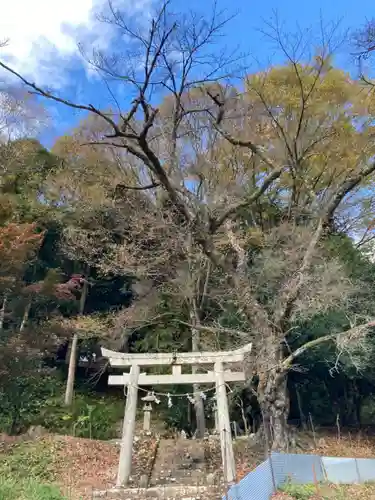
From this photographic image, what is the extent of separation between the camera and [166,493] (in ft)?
23.8

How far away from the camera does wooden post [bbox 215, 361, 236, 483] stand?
7637 millimetres

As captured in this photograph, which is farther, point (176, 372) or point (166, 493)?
point (176, 372)

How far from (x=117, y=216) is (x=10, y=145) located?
3.94 meters

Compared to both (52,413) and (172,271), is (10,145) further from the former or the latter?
(52,413)

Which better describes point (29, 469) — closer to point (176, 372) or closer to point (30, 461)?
point (30, 461)

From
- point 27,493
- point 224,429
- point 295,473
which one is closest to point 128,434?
point 224,429

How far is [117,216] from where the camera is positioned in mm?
14250

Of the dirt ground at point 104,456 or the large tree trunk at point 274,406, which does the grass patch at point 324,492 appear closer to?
the dirt ground at point 104,456

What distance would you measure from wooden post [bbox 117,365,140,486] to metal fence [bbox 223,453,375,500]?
3124mm

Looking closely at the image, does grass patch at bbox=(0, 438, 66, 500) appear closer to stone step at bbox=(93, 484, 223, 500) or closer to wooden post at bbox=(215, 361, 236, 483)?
stone step at bbox=(93, 484, 223, 500)

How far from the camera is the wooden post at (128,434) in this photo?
798 centimetres

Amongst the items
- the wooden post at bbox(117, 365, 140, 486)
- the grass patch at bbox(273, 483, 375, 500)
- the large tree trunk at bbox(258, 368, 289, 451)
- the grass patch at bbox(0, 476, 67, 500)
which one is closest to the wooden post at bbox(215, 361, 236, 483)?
the large tree trunk at bbox(258, 368, 289, 451)

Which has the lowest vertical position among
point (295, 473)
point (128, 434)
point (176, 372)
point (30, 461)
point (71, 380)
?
point (295, 473)

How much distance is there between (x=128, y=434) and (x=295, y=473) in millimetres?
3385
